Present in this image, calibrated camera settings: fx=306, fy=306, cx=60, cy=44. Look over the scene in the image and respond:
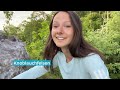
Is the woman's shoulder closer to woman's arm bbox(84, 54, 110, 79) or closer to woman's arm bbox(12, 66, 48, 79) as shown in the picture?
woman's arm bbox(84, 54, 110, 79)

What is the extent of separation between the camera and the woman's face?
11.6ft

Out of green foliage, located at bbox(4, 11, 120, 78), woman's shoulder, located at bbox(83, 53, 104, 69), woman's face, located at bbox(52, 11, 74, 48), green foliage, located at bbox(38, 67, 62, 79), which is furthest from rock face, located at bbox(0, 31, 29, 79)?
woman's shoulder, located at bbox(83, 53, 104, 69)

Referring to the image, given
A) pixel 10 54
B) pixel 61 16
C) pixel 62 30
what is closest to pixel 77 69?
pixel 62 30

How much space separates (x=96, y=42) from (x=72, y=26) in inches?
16.0

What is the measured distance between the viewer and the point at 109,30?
12.4 ft

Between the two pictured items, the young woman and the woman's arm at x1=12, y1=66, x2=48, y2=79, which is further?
the woman's arm at x1=12, y1=66, x2=48, y2=79

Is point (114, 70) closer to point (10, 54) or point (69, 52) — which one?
point (69, 52)

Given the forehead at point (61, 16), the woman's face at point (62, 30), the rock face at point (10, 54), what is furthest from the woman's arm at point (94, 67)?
→ the rock face at point (10, 54)

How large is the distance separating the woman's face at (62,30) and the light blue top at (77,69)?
0.15 meters

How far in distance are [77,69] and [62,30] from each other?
1.59 feet

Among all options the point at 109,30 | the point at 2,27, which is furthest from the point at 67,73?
the point at 2,27

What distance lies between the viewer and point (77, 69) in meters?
3.54
